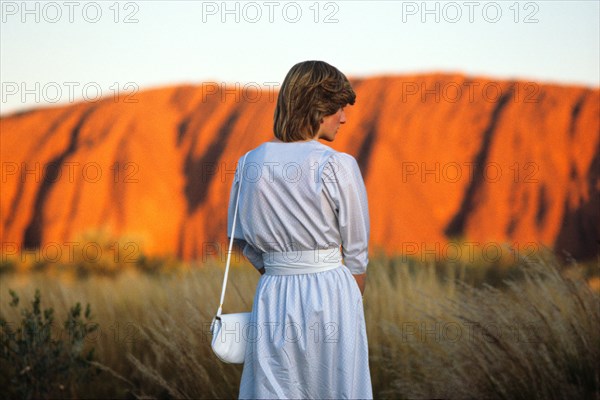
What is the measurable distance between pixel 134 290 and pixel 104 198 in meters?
15.8

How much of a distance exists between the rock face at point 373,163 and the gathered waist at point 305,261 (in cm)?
1510

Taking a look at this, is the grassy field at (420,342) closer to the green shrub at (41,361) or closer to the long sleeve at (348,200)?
the green shrub at (41,361)

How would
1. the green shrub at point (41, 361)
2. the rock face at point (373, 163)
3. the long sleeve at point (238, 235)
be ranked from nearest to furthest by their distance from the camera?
1. the long sleeve at point (238, 235)
2. the green shrub at point (41, 361)
3. the rock face at point (373, 163)

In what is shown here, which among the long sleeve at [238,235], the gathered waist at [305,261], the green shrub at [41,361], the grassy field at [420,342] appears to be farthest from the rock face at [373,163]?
the gathered waist at [305,261]

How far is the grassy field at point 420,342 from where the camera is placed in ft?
13.9

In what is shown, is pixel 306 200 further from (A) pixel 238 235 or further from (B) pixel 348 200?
(A) pixel 238 235

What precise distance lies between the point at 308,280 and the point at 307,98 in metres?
0.66

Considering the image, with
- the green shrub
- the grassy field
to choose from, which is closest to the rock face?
the grassy field

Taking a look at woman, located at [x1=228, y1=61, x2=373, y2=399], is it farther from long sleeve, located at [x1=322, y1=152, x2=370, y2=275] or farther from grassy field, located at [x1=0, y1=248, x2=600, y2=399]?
grassy field, located at [x1=0, y1=248, x2=600, y2=399]

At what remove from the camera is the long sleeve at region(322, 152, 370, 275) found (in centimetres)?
263

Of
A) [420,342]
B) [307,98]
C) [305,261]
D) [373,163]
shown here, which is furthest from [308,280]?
[373,163]

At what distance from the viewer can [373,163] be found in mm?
21578

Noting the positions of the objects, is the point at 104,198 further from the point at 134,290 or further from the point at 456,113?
the point at 134,290

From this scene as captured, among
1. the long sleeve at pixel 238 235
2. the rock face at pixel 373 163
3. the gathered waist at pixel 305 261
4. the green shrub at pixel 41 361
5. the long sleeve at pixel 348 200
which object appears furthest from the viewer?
the rock face at pixel 373 163
